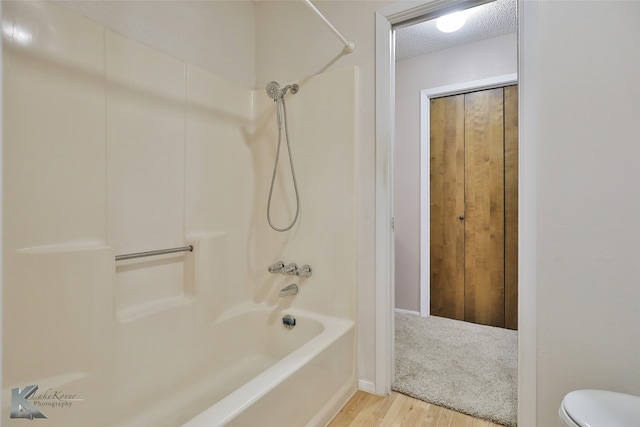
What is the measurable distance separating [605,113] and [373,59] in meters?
1.09

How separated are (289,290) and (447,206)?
1.82m

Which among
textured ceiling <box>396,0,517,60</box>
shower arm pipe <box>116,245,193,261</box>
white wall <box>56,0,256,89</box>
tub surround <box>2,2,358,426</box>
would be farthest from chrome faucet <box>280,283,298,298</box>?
textured ceiling <box>396,0,517,60</box>

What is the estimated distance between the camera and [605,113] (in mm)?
1308

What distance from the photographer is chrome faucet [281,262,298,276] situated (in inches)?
78.4

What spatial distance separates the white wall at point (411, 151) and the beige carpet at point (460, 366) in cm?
40

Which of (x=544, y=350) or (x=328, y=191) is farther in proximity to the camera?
(x=328, y=191)

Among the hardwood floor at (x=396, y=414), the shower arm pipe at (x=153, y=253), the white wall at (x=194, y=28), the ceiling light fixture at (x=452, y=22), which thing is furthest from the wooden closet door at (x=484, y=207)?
the shower arm pipe at (x=153, y=253)

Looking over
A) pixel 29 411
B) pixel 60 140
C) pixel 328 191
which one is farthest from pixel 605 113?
pixel 29 411

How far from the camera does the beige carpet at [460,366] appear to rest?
67.5 inches

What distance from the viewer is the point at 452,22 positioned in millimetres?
2432

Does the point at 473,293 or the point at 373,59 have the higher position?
the point at 373,59

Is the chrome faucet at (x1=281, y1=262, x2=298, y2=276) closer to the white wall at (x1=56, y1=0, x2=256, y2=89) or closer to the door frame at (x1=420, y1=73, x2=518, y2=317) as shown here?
the white wall at (x1=56, y1=0, x2=256, y2=89)

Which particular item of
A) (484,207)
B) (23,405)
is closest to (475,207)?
(484,207)

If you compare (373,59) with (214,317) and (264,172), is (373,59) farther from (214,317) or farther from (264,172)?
(214,317)
